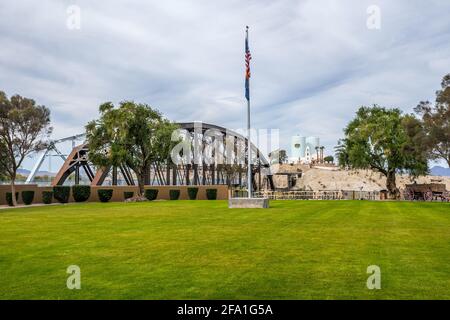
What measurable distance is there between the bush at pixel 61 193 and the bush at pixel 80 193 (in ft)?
3.51

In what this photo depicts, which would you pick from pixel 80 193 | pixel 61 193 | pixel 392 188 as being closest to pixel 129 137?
pixel 80 193

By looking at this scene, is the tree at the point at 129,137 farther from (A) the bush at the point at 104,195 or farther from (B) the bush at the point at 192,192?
(B) the bush at the point at 192,192

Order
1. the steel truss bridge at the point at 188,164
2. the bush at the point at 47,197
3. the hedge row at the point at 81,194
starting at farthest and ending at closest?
the steel truss bridge at the point at 188,164, the bush at the point at 47,197, the hedge row at the point at 81,194

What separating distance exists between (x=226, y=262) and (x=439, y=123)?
1119 inches

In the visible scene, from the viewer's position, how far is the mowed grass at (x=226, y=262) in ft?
23.6

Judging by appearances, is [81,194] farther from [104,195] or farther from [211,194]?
[211,194]

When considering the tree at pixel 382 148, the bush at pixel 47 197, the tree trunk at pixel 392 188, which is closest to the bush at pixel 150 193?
the bush at pixel 47 197

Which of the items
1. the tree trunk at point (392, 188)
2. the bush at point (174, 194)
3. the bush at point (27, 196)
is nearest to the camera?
the bush at point (27, 196)

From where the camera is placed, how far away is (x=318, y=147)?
195 metres

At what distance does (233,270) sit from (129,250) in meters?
3.61

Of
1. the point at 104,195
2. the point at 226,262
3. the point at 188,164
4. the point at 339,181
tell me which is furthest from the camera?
the point at 339,181

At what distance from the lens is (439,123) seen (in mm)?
32438

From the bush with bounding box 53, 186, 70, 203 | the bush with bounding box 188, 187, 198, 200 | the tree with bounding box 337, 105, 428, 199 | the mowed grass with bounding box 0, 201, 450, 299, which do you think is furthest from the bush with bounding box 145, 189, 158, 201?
the mowed grass with bounding box 0, 201, 450, 299
